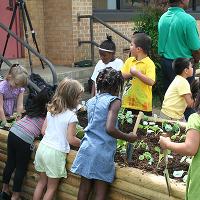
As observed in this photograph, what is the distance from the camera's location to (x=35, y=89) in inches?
227

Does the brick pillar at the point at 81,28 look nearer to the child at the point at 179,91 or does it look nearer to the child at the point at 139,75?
the child at the point at 139,75

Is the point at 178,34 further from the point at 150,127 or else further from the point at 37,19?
the point at 37,19

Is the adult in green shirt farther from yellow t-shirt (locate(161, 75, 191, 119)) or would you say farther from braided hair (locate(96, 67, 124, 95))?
braided hair (locate(96, 67, 124, 95))

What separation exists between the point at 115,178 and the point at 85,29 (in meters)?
6.38

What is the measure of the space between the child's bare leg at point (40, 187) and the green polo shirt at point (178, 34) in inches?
94.0

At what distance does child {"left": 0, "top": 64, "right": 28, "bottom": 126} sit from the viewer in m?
5.16

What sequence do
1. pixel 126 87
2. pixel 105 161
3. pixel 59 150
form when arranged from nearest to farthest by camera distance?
1. pixel 105 161
2. pixel 59 150
3. pixel 126 87

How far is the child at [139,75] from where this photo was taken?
501 centimetres

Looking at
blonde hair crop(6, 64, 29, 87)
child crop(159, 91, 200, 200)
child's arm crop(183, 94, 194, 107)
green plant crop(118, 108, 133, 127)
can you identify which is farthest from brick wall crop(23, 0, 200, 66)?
child crop(159, 91, 200, 200)

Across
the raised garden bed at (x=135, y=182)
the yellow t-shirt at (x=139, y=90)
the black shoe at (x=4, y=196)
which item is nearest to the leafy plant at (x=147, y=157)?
the raised garden bed at (x=135, y=182)

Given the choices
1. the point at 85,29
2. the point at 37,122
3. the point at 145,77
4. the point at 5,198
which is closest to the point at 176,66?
the point at 145,77

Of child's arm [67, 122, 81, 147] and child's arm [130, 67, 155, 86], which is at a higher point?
child's arm [130, 67, 155, 86]

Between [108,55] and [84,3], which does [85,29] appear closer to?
[84,3]

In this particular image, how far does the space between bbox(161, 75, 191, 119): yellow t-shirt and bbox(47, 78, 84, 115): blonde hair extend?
4.93ft
